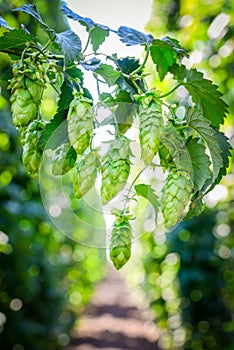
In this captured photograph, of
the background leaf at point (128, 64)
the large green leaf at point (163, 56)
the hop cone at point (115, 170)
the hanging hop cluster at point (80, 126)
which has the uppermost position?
the large green leaf at point (163, 56)

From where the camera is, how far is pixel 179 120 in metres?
0.68

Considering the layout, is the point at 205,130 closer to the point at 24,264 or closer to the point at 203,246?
the point at 24,264

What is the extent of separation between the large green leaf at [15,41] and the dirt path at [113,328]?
4.27 meters

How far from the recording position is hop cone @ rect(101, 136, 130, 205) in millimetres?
582

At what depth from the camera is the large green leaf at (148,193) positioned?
2.35ft

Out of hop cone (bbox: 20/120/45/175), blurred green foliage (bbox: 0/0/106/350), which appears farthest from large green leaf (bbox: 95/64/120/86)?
blurred green foliage (bbox: 0/0/106/350)

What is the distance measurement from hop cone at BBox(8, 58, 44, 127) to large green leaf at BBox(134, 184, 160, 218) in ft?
0.56

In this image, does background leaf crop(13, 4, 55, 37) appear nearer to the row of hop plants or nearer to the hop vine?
the hop vine

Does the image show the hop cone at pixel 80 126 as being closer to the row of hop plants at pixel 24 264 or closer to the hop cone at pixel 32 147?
the hop cone at pixel 32 147

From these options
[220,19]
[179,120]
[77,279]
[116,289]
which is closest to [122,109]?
[179,120]

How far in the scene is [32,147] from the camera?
2.28 ft

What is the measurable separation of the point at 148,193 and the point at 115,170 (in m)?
0.16

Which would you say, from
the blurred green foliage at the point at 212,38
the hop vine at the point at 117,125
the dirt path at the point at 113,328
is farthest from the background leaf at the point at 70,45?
the dirt path at the point at 113,328

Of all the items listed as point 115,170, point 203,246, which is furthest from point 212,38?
point 115,170
